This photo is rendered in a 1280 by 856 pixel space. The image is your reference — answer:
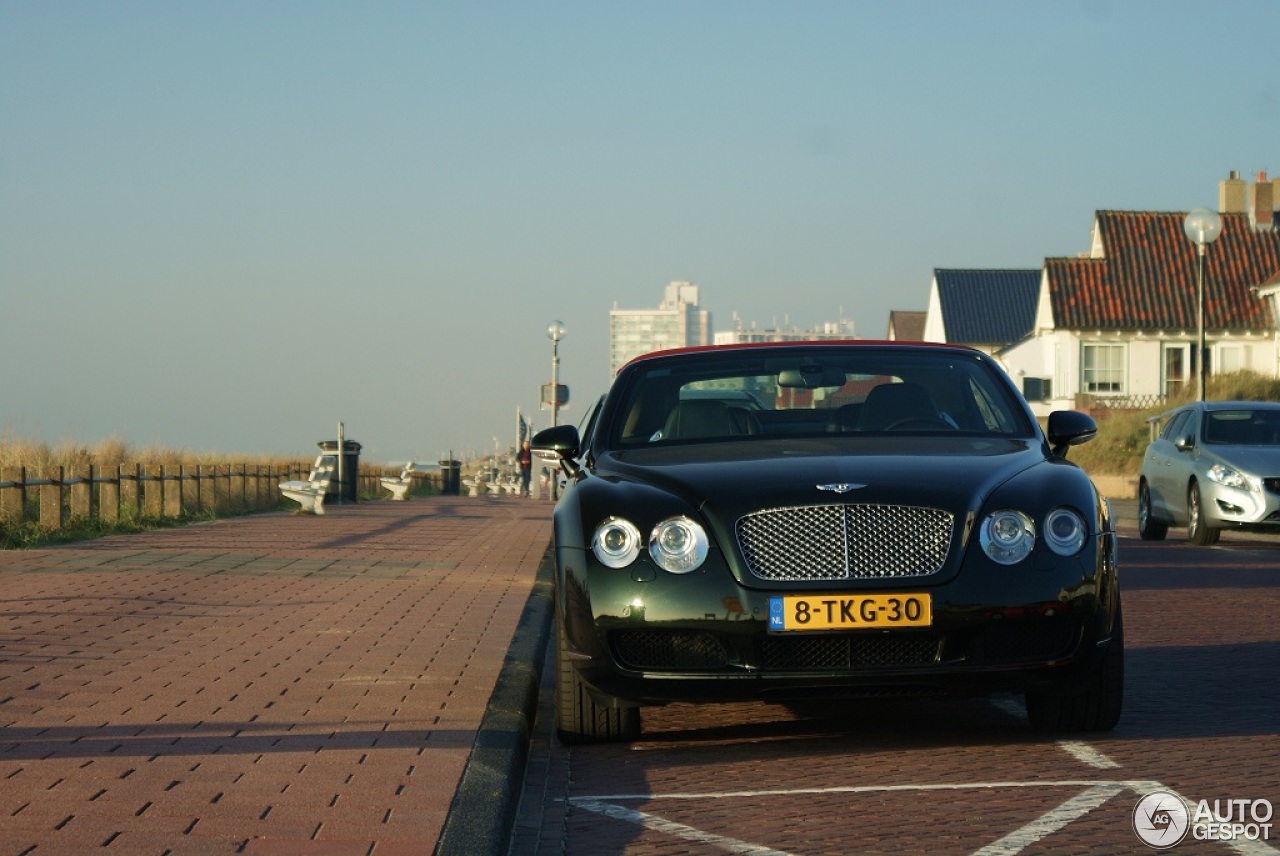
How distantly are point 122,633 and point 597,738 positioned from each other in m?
3.71

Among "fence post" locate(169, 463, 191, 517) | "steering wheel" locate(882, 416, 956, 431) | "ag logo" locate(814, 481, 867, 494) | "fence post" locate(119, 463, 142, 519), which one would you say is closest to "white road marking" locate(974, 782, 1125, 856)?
"ag logo" locate(814, 481, 867, 494)

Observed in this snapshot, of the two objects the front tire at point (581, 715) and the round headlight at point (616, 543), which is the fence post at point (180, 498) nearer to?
the front tire at point (581, 715)

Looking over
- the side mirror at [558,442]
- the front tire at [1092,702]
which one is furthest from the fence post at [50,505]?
the front tire at [1092,702]

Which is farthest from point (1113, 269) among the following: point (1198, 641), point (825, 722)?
point (825, 722)

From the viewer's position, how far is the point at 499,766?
5867mm

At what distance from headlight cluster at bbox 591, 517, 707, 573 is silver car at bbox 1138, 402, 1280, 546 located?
13229 mm

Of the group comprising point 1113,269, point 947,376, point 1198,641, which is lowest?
point 1198,641

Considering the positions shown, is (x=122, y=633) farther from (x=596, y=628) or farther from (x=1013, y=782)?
(x=1013, y=782)

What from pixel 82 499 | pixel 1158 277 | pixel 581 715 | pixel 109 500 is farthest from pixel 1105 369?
pixel 581 715

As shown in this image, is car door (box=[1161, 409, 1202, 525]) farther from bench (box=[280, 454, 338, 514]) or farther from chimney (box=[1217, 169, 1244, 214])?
chimney (box=[1217, 169, 1244, 214])

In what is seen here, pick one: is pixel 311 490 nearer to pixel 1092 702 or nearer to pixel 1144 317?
pixel 1092 702

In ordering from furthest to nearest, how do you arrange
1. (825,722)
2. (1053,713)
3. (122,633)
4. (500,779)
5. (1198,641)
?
(1198,641)
(122,633)
(825,722)
(1053,713)
(500,779)

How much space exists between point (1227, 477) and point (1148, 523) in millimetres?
2426

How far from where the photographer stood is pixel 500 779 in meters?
5.64
